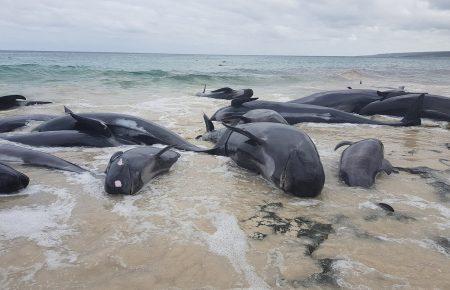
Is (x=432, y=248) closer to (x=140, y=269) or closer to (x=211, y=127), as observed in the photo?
(x=140, y=269)

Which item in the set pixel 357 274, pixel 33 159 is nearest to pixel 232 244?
pixel 357 274

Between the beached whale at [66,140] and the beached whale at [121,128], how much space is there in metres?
0.11

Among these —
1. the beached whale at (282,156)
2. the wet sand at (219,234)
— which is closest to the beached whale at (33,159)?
the wet sand at (219,234)

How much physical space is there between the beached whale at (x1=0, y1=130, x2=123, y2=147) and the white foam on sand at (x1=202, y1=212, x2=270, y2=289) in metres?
3.64

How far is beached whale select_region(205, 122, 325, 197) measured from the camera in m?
4.73

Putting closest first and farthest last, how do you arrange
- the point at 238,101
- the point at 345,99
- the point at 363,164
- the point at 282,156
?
the point at 282,156 → the point at 363,164 → the point at 238,101 → the point at 345,99

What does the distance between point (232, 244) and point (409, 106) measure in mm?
8815

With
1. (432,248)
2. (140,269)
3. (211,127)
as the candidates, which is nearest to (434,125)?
(211,127)

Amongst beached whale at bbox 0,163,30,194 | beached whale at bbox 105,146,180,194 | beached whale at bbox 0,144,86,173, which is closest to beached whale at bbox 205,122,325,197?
beached whale at bbox 105,146,180,194

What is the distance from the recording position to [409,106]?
423 inches

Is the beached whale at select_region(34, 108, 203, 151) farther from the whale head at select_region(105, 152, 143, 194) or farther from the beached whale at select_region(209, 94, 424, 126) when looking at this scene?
the beached whale at select_region(209, 94, 424, 126)

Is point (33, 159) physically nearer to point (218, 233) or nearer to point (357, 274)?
point (218, 233)

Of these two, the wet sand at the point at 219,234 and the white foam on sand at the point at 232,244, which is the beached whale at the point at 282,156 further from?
the white foam on sand at the point at 232,244

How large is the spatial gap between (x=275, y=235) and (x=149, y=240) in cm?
115
